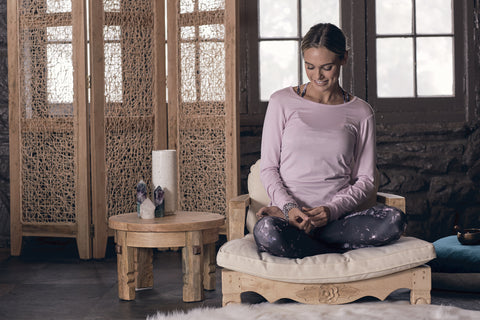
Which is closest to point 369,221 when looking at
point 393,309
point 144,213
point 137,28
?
point 393,309

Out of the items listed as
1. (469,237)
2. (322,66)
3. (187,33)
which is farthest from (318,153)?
(187,33)

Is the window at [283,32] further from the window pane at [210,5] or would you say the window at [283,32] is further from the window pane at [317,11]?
the window pane at [210,5]

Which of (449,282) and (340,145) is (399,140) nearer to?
(449,282)

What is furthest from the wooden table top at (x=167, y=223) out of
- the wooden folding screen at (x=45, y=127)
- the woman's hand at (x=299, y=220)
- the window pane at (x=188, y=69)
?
the window pane at (x=188, y=69)

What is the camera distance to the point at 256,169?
345 cm

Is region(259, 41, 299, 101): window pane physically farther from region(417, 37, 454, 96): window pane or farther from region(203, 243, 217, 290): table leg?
region(203, 243, 217, 290): table leg

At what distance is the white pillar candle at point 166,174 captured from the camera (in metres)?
3.35

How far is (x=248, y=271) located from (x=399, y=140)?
9.24 feet

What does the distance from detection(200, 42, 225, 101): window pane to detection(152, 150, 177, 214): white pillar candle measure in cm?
132

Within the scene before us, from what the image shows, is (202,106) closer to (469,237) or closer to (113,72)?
(113,72)

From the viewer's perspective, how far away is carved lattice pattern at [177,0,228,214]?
4.57 meters

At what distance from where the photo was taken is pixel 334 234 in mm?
2764

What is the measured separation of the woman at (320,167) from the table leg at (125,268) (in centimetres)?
79

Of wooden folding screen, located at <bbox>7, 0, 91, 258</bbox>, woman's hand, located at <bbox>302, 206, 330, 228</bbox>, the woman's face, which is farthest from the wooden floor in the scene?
the woman's face
